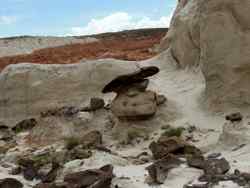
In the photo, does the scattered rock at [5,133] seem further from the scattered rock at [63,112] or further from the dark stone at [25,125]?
the scattered rock at [63,112]

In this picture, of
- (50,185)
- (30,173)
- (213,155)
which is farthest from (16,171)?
(213,155)

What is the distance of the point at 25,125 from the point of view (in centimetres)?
1220

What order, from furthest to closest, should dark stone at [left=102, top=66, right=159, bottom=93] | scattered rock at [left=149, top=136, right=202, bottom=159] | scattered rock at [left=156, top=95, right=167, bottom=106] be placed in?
scattered rock at [left=156, top=95, right=167, bottom=106] < dark stone at [left=102, top=66, right=159, bottom=93] < scattered rock at [left=149, top=136, right=202, bottom=159]

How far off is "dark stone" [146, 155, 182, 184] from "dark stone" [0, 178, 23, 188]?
1.58m

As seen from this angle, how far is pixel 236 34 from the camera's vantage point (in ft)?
31.7

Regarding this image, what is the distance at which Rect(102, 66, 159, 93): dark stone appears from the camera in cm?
1000

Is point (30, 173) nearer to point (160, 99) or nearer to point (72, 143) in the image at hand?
point (72, 143)

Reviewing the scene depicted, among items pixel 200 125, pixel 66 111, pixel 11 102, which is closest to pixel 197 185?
pixel 200 125

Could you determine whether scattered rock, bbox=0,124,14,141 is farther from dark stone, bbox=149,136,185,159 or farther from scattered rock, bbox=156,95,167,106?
dark stone, bbox=149,136,185,159

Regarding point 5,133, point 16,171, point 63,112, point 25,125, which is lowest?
point 5,133

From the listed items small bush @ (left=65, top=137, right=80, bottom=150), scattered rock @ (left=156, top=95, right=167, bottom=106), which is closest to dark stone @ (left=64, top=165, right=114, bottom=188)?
small bush @ (left=65, top=137, right=80, bottom=150)

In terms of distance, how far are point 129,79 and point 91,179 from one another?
3.13m

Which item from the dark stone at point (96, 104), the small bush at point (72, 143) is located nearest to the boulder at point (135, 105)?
the small bush at point (72, 143)

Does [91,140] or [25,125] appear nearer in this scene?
[91,140]
